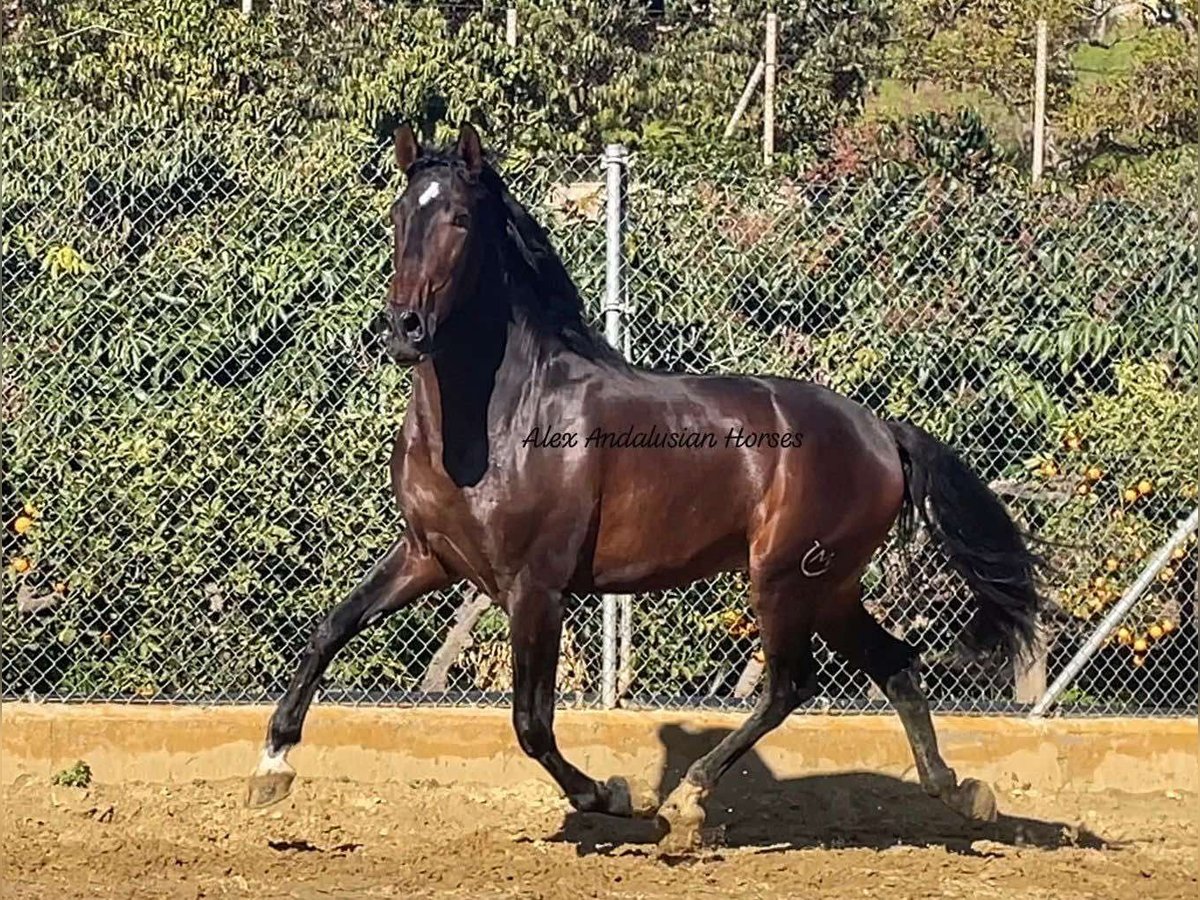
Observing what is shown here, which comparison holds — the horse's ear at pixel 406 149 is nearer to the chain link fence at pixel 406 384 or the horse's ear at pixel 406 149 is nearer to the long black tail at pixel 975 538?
the chain link fence at pixel 406 384

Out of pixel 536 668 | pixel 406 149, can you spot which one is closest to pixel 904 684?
pixel 536 668

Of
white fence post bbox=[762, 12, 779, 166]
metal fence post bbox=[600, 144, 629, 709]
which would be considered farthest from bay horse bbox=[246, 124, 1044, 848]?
white fence post bbox=[762, 12, 779, 166]

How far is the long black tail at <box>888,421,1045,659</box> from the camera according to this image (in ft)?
20.4

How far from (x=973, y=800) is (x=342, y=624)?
2.23m

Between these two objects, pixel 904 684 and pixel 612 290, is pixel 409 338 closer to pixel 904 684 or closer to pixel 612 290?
pixel 612 290

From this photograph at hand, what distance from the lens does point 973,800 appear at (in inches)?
241

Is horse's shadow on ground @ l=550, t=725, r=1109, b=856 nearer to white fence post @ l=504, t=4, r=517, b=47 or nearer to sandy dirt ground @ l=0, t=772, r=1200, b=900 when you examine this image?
sandy dirt ground @ l=0, t=772, r=1200, b=900

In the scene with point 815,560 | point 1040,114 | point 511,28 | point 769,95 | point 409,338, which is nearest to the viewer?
point 409,338

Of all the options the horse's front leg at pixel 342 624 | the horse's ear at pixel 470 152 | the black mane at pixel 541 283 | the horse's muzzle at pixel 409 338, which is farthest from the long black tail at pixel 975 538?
the horse's muzzle at pixel 409 338

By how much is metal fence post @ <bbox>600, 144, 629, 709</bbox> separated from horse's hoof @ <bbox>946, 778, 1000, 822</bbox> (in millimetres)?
1445

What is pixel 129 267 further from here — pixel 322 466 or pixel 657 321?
pixel 657 321

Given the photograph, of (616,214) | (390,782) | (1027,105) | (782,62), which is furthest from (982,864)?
(1027,105)

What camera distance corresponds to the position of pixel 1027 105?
700 inches

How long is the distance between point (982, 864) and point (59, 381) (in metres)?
3.81
